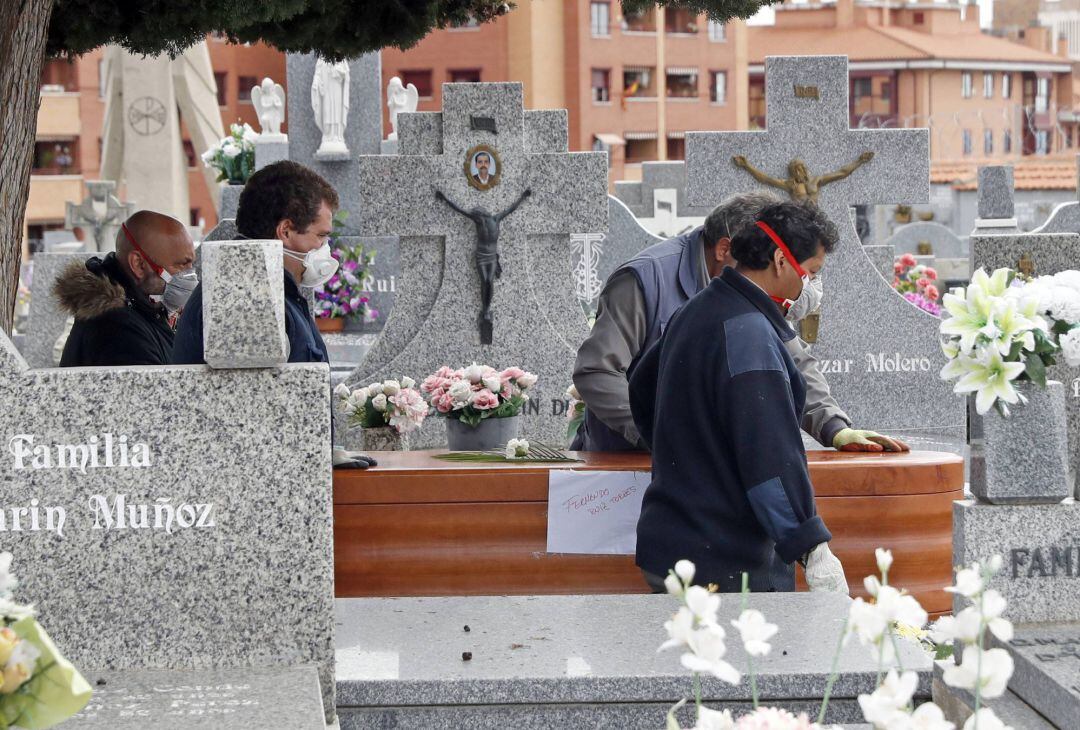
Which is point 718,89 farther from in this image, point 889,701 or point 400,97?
point 889,701

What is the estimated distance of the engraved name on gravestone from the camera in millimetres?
10492

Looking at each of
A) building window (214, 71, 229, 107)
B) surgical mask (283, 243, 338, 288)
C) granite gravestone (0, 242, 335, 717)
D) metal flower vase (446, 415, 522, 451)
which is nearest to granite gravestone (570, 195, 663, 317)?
metal flower vase (446, 415, 522, 451)

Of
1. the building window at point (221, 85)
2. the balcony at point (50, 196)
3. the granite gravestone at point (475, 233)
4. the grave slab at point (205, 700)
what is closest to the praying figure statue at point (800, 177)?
the granite gravestone at point (475, 233)

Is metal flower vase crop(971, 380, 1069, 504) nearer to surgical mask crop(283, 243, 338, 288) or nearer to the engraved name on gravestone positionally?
surgical mask crop(283, 243, 338, 288)

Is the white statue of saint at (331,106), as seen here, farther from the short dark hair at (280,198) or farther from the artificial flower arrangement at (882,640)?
the artificial flower arrangement at (882,640)

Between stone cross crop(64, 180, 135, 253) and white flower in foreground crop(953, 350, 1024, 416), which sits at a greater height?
stone cross crop(64, 180, 135, 253)

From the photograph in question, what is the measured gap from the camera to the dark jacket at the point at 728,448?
4195mm

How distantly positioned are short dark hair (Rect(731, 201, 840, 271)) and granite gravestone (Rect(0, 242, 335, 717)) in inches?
51.5

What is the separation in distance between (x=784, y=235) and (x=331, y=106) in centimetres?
1210

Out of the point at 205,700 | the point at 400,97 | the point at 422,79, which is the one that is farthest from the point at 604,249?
the point at 422,79

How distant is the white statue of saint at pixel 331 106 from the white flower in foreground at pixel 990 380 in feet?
39.9

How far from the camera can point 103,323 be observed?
17.6 feet

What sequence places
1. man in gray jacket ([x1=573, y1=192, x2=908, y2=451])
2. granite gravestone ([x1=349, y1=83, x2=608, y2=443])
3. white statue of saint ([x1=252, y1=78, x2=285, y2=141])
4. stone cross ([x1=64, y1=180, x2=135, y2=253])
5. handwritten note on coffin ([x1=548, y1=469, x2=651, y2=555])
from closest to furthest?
handwritten note on coffin ([x1=548, y1=469, x2=651, y2=555]), man in gray jacket ([x1=573, y1=192, x2=908, y2=451]), granite gravestone ([x1=349, y1=83, x2=608, y2=443]), white statue of saint ([x1=252, y1=78, x2=285, y2=141]), stone cross ([x1=64, y1=180, x2=135, y2=253])

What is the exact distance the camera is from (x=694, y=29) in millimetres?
55781
